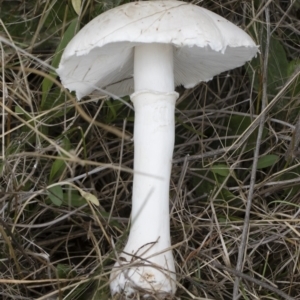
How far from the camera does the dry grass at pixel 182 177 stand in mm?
1718

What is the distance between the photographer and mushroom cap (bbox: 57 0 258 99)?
1.41 m

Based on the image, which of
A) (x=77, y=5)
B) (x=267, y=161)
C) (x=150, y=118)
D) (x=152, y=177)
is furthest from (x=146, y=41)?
(x=267, y=161)

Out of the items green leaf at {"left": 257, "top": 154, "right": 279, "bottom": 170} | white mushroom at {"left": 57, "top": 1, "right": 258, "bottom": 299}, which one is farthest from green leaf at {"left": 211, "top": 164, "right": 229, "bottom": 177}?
white mushroom at {"left": 57, "top": 1, "right": 258, "bottom": 299}

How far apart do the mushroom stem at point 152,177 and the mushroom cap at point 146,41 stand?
0.10 metres

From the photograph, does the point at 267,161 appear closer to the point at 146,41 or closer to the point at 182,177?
the point at 182,177

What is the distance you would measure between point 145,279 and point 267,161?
64cm

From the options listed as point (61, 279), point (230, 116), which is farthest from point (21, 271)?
point (230, 116)

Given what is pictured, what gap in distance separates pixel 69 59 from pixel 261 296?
3.00 feet

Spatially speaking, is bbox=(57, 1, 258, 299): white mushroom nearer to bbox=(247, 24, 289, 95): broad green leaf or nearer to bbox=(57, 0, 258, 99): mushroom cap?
bbox=(57, 0, 258, 99): mushroom cap

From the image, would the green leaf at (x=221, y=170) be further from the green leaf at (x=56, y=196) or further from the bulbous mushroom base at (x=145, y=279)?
the green leaf at (x=56, y=196)

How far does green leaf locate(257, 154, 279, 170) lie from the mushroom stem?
45 centimetres

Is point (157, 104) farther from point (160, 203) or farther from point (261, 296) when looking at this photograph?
point (261, 296)

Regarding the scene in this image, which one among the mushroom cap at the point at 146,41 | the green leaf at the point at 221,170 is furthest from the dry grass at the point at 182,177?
the mushroom cap at the point at 146,41

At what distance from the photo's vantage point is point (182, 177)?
1.90 meters
